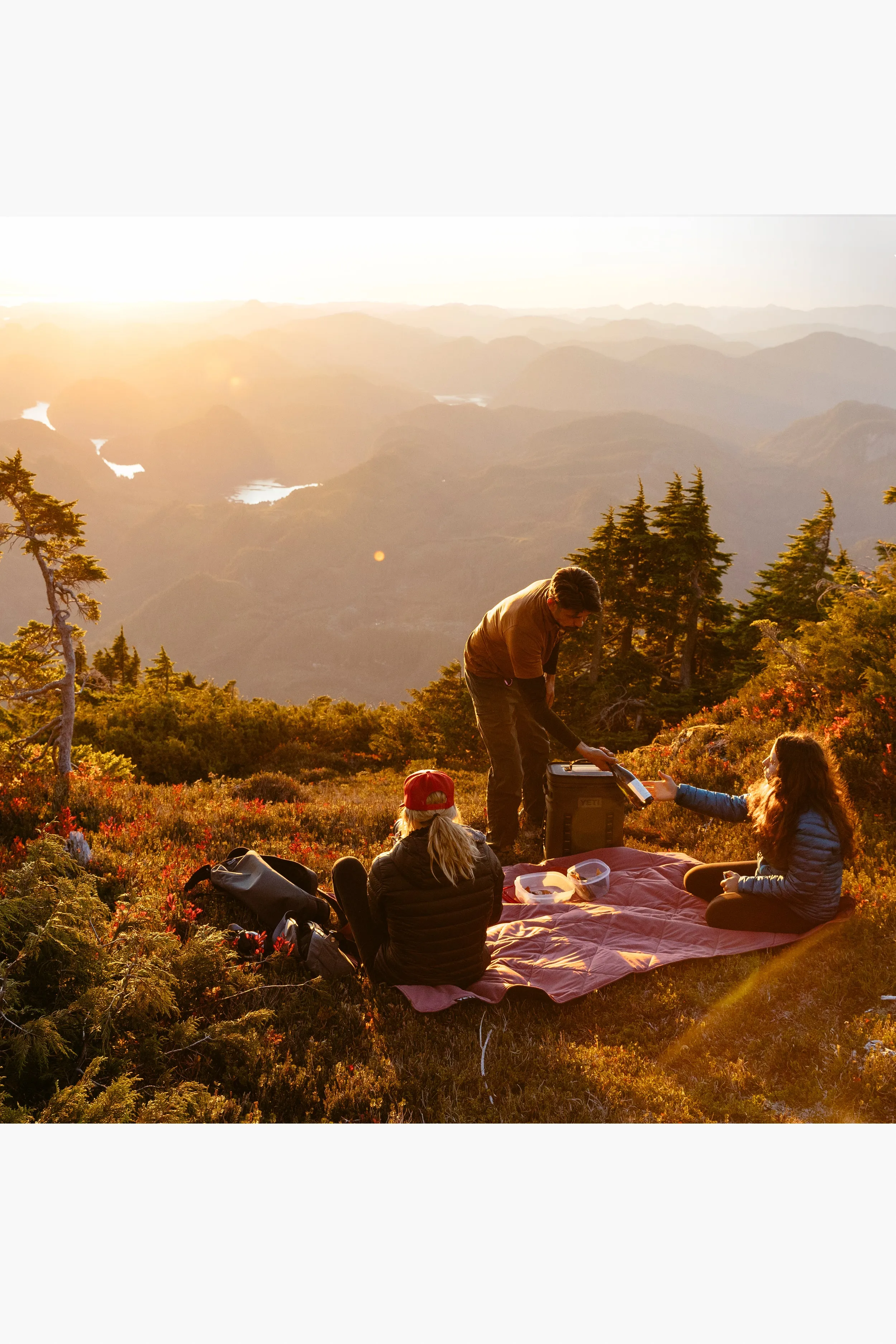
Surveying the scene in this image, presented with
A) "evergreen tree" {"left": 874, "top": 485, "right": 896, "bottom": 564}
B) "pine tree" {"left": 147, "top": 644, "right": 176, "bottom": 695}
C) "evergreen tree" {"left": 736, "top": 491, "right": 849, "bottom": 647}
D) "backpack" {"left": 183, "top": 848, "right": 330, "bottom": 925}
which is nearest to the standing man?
"backpack" {"left": 183, "top": 848, "right": 330, "bottom": 925}

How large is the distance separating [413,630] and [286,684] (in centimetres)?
3787

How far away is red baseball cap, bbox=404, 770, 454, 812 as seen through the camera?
412 centimetres

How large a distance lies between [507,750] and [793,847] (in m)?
2.51

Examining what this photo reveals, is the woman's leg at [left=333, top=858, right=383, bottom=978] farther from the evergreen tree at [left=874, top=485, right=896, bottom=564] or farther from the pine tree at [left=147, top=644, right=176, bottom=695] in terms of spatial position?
the pine tree at [left=147, top=644, right=176, bottom=695]

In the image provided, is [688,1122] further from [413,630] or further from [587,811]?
[413,630]

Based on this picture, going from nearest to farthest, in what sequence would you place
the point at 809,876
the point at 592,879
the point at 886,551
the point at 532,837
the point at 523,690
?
1. the point at 809,876
2. the point at 592,879
3. the point at 523,690
4. the point at 532,837
5. the point at 886,551

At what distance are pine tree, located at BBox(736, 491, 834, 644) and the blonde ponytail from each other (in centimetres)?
2472

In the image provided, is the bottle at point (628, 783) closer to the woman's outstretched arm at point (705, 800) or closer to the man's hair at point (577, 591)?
the woman's outstretched arm at point (705, 800)

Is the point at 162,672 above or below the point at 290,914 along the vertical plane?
below

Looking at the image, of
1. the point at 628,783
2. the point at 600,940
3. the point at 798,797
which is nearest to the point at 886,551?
the point at 628,783

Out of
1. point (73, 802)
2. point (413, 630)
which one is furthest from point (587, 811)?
point (413, 630)

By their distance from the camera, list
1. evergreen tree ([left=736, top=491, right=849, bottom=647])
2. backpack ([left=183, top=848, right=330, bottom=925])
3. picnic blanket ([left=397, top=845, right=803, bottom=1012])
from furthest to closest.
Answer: evergreen tree ([left=736, top=491, right=849, bottom=647])
backpack ([left=183, top=848, right=330, bottom=925])
picnic blanket ([left=397, top=845, right=803, bottom=1012])

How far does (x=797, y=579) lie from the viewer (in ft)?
90.2

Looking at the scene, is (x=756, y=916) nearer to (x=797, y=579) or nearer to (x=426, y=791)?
(x=426, y=791)
